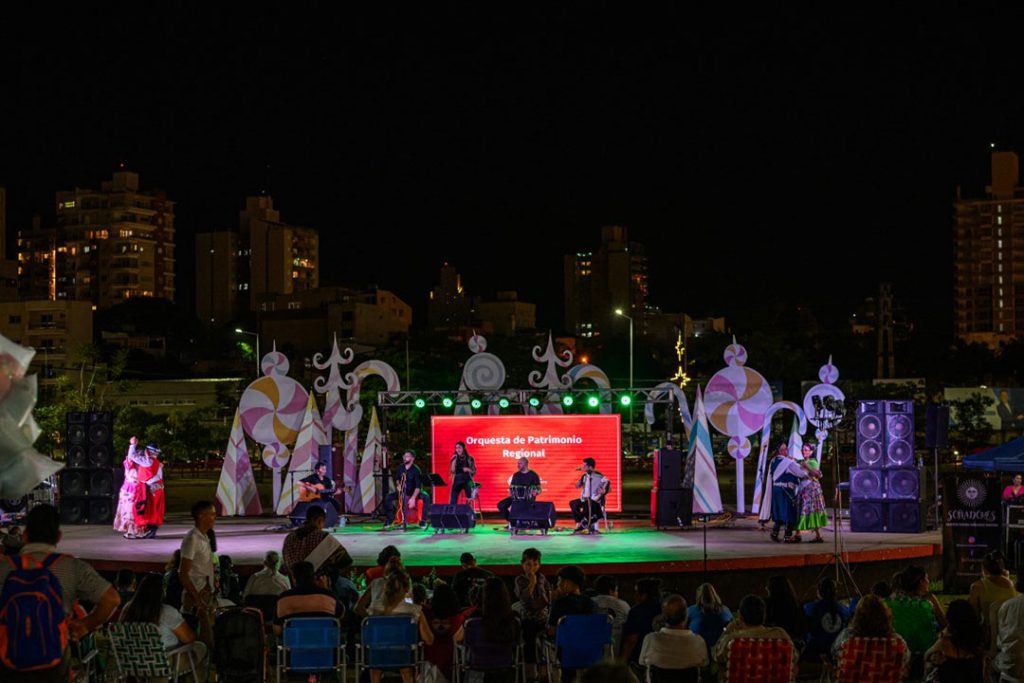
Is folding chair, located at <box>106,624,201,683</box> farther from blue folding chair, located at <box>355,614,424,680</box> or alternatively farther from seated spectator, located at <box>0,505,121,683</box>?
seated spectator, located at <box>0,505,121,683</box>

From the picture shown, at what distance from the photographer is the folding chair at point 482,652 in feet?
28.6

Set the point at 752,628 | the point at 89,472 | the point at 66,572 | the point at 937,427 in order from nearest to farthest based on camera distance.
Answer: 1. the point at 66,572
2. the point at 752,628
3. the point at 937,427
4. the point at 89,472

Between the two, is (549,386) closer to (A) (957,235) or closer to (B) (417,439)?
(B) (417,439)

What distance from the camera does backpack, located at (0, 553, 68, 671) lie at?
223 inches

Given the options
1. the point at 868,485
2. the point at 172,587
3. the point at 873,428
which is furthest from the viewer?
the point at 868,485

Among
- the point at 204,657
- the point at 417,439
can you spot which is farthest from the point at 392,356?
the point at 204,657

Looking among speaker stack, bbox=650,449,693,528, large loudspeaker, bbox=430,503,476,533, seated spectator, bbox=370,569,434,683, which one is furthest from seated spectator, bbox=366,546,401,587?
speaker stack, bbox=650,449,693,528

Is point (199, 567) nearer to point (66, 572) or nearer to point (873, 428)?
point (66, 572)

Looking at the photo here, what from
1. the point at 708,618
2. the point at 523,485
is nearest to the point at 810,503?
the point at 523,485

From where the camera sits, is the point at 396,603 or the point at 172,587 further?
the point at 172,587

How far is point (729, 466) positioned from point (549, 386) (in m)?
30.1

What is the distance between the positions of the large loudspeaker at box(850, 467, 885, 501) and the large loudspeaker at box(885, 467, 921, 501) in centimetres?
11

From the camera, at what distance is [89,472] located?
80.0ft

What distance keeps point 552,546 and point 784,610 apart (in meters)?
10.6
